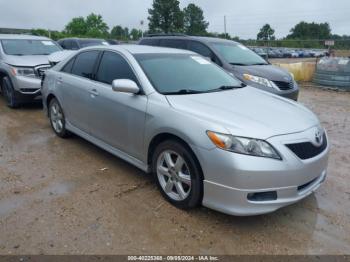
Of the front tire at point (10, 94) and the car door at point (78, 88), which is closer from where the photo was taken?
the car door at point (78, 88)

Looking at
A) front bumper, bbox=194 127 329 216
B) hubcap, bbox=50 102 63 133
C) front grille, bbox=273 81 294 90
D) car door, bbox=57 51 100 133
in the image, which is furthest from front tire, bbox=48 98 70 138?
front grille, bbox=273 81 294 90

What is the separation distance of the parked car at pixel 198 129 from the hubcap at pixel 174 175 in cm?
1

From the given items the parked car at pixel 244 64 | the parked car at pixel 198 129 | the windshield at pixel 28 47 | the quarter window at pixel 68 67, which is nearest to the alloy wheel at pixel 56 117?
the quarter window at pixel 68 67

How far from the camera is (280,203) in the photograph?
3133 millimetres

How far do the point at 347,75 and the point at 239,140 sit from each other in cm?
1068

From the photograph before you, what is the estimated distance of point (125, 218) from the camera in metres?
3.44

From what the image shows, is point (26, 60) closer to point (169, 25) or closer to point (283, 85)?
point (283, 85)

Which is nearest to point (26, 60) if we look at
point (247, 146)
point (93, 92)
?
point (93, 92)

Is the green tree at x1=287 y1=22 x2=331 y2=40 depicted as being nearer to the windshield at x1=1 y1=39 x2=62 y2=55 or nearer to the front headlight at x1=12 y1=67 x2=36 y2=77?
the windshield at x1=1 y1=39 x2=62 y2=55

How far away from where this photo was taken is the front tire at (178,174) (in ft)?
10.9

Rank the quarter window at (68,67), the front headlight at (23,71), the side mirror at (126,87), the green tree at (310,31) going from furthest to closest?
the green tree at (310,31) → the front headlight at (23,71) → the quarter window at (68,67) → the side mirror at (126,87)

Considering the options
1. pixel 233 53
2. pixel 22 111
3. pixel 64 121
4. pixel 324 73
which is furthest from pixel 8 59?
pixel 324 73

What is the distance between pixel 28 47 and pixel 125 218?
691cm

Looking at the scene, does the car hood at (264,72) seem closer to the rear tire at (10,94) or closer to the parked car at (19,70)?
the parked car at (19,70)
